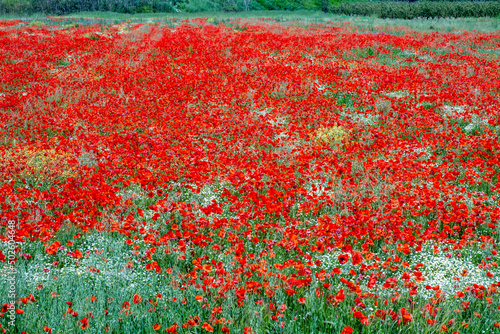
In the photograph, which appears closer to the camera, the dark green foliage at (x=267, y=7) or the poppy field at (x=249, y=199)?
the poppy field at (x=249, y=199)

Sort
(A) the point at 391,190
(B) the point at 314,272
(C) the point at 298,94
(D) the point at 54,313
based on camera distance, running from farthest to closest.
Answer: (C) the point at 298,94 → (A) the point at 391,190 → (B) the point at 314,272 → (D) the point at 54,313

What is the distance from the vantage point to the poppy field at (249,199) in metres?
3.16

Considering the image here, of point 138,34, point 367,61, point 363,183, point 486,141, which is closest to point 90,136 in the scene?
point 363,183

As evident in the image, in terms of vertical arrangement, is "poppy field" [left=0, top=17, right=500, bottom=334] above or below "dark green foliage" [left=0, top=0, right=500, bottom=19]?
below

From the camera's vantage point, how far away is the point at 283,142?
7.60 meters

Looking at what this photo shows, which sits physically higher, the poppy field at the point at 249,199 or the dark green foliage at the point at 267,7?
the dark green foliage at the point at 267,7

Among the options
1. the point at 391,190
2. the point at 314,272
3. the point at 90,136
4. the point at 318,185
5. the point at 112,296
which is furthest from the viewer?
the point at 90,136

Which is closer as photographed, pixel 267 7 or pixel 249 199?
pixel 249 199

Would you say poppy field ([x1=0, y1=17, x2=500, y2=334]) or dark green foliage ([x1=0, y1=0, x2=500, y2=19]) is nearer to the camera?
poppy field ([x1=0, y1=17, x2=500, y2=334])

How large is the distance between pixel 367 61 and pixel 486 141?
29.6ft

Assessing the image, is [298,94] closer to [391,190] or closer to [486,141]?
Result: [486,141]

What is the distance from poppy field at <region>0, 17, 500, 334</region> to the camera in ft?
10.4

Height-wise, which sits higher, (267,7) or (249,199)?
(267,7)

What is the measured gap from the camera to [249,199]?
5.29 meters
